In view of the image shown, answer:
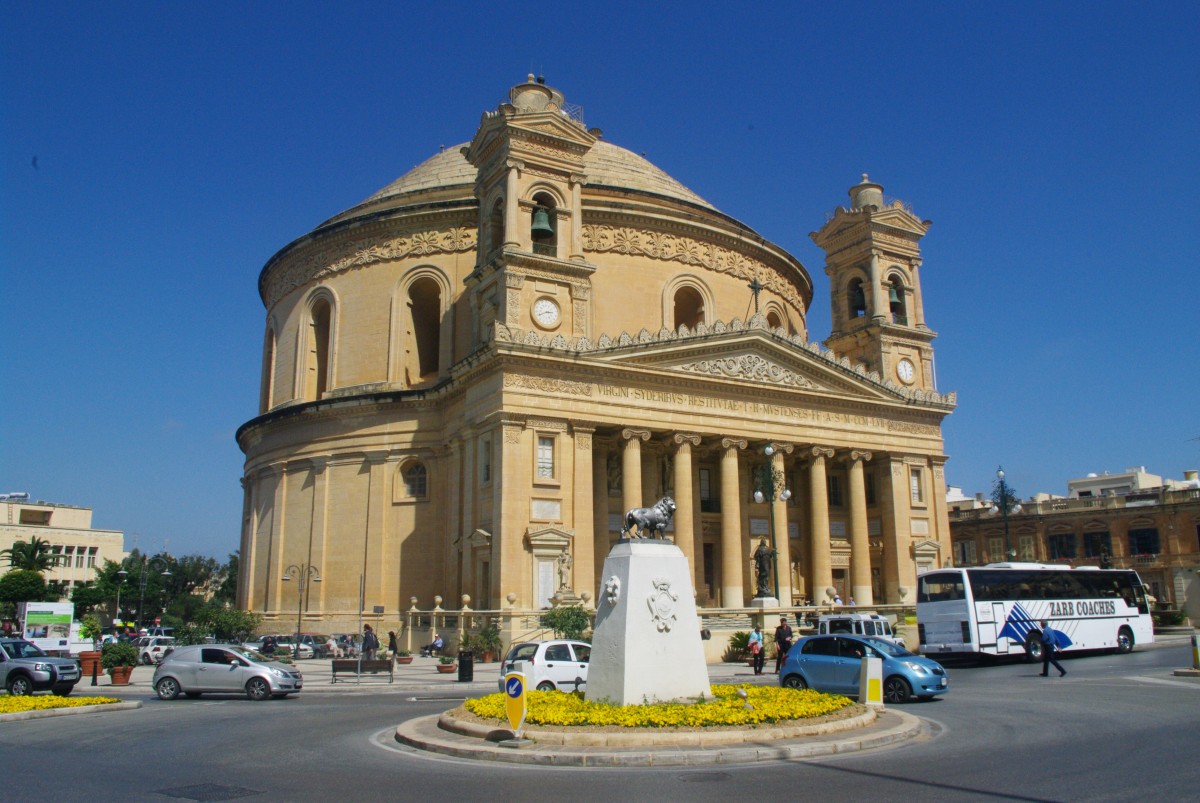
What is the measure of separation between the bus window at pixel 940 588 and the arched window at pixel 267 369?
35.9m

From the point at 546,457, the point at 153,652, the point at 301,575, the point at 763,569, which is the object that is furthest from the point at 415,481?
the point at 763,569

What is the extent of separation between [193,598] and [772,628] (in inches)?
3200

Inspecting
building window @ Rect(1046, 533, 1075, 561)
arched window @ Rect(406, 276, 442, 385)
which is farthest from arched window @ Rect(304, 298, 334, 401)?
building window @ Rect(1046, 533, 1075, 561)

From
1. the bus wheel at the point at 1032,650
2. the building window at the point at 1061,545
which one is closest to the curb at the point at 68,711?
the bus wheel at the point at 1032,650

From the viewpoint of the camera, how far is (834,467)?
4578 centimetres

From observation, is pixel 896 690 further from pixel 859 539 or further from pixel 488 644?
pixel 859 539

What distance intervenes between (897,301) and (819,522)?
15.5 m

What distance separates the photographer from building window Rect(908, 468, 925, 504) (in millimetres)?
45891

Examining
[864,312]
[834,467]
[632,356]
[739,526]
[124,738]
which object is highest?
[864,312]

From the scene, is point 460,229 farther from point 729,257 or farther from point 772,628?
point 772,628

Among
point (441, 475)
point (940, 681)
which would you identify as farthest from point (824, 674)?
point (441, 475)

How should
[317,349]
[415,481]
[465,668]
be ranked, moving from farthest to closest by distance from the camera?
[317,349], [415,481], [465,668]

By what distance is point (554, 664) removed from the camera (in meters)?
21.3

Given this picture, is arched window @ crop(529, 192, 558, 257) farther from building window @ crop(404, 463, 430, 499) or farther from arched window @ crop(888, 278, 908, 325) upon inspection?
arched window @ crop(888, 278, 908, 325)
